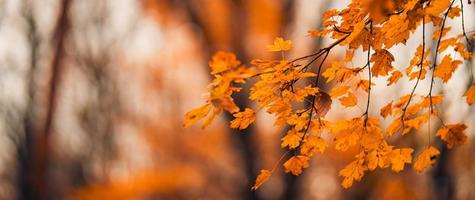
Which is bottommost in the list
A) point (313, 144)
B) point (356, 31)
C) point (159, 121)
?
point (159, 121)

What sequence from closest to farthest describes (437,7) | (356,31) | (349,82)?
(437,7) < (356,31) < (349,82)

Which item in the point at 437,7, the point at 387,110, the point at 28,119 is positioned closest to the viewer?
the point at 437,7

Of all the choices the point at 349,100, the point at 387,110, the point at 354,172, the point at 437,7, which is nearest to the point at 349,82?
the point at 349,100

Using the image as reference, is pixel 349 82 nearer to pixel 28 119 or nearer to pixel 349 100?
pixel 349 100

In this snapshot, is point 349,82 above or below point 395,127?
above

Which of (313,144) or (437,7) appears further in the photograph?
(313,144)

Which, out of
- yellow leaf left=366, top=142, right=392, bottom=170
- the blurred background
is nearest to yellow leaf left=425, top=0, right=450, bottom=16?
→ yellow leaf left=366, top=142, right=392, bottom=170

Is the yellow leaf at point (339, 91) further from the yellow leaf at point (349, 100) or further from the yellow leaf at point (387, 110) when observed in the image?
the yellow leaf at point (387, 110)

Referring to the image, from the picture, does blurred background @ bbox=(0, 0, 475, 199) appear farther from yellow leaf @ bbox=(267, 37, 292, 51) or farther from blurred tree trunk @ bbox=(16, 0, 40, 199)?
yellow leaf @ bbox=(267, 37, 292, 51)

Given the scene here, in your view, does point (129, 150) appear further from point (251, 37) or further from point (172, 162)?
point (251, 37)

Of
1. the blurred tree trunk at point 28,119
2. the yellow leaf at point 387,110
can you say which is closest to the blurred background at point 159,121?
the blurred tree trunk at point 28,119
